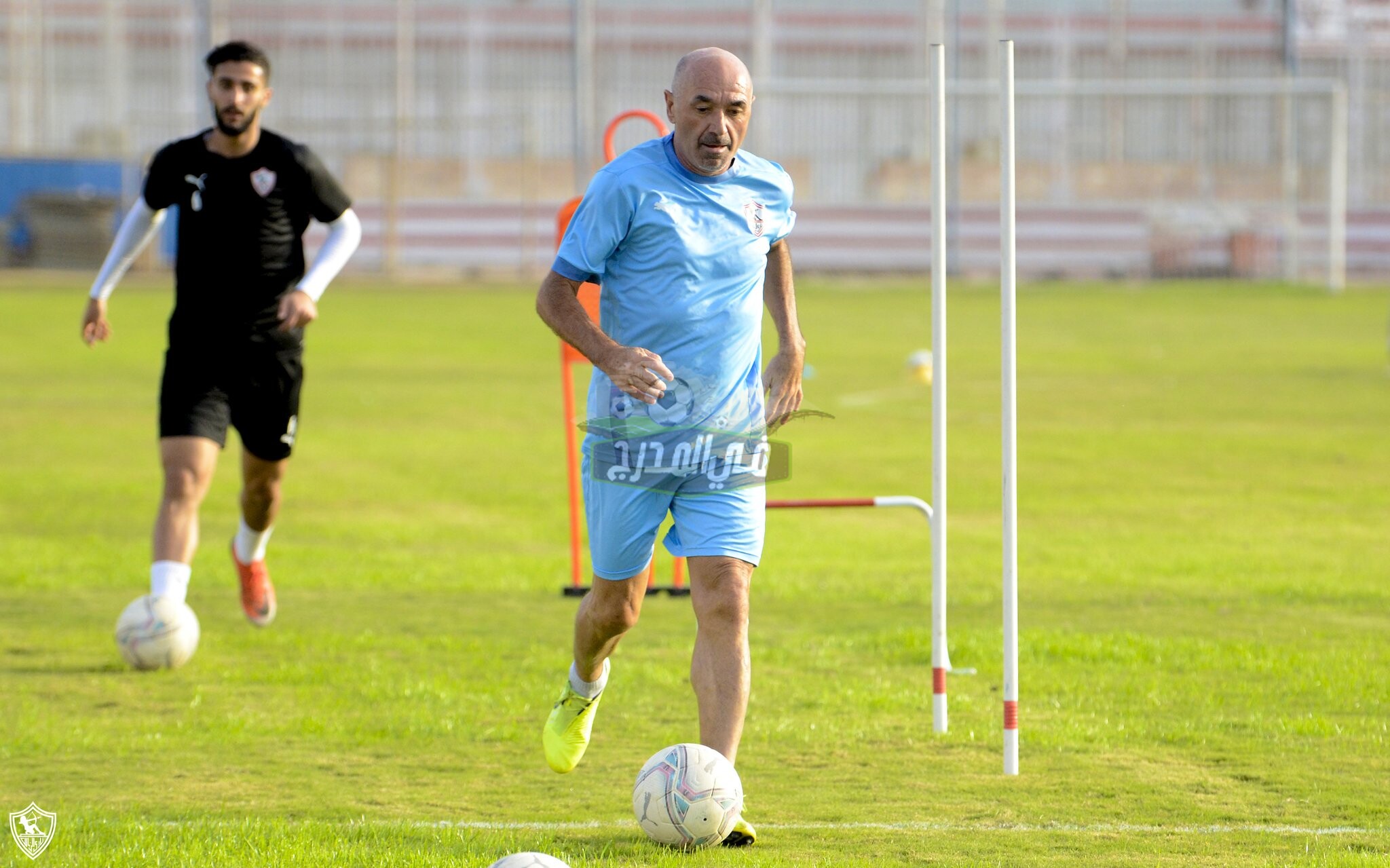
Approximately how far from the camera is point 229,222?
25.0ft

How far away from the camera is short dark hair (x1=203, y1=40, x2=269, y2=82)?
7406mm

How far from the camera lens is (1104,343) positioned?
24812mm

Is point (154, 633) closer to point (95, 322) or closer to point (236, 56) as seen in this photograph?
point (95, 322)

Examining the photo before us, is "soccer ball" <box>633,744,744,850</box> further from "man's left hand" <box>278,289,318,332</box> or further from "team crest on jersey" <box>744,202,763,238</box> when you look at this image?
"man's left hand" <box>278,289,318,332</box>

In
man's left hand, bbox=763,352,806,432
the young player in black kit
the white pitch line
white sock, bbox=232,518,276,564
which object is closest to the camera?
the white pitch line

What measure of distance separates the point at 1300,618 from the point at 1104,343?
1694 centimetres

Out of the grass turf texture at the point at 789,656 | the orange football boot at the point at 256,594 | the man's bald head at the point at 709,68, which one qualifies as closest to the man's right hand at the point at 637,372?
the man's bald head at the point at 709,68

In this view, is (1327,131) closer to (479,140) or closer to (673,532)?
(479,140)

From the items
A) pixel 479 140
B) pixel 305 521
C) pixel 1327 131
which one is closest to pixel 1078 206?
pixel 1327 131

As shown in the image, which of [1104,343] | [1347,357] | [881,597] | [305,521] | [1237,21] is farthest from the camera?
[1237,21]

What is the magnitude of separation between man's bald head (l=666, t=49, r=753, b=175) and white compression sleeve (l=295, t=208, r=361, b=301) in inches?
112

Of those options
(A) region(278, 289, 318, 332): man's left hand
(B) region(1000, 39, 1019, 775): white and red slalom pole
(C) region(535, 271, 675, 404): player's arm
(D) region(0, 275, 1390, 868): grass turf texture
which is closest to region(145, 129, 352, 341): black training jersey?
(A) region(278, 289, 318, 332): man's left hand

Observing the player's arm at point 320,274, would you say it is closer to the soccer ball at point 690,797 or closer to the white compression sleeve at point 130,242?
the white compression sleeve at point 130,242

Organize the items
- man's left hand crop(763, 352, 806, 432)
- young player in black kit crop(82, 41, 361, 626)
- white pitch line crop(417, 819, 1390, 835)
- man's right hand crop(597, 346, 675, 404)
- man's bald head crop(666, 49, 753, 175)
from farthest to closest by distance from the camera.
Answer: young player in black kit crop(82, 41, 361, 626) → man's left hand crop(763, 352, 806, 432) → white pitch line crop(417, 819, 1390, 835) → man's bald head crop(666, 49, 753, 175) → man's right hand crop(597, 346, 675, 404)
